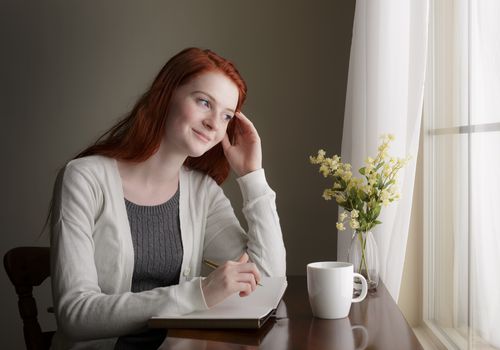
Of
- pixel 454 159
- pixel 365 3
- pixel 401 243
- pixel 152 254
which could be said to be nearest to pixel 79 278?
pixel 152 254

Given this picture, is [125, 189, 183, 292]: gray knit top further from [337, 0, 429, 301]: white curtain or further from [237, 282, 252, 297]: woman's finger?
[337, 0, 429, 301]: white curtain

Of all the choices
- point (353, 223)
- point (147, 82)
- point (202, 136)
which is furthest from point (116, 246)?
point (147, 82)

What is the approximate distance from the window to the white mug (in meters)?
0.29

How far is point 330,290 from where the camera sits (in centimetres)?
112

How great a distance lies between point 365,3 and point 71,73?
144 centimetres

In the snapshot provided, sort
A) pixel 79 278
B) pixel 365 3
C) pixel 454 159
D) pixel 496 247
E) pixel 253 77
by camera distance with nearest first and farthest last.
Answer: pixel 496 247
pixel 79 278
pixel 454 159
pixel 365 3
pixel 253 77

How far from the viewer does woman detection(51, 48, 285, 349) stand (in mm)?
1401

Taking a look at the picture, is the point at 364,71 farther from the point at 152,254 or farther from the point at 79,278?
the point at 79,278

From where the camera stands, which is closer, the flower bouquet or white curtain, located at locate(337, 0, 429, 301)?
the flower bouquet

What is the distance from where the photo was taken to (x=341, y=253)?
70.1 inches

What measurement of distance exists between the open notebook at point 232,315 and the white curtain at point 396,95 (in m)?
0.39

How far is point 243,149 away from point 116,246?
48 cm

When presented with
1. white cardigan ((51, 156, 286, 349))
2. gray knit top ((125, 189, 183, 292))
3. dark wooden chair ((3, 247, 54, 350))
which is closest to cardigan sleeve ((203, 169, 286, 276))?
white cardigan ((51, 156, 286, 349))

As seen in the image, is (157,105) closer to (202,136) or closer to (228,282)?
(202,136)
